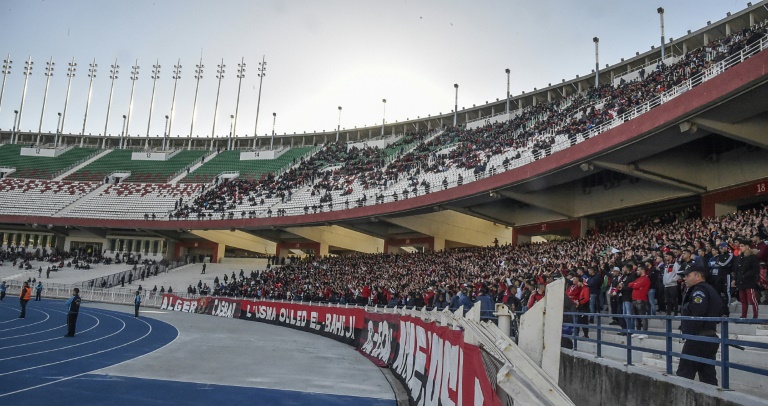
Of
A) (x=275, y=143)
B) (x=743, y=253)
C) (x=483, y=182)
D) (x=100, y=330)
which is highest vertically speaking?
(x=275, y=143)

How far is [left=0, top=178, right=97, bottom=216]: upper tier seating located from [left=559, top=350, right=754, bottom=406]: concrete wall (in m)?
59.4

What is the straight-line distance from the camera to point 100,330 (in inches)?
816

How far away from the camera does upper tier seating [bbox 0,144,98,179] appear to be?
2613 inches

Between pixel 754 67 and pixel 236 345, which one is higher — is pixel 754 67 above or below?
above

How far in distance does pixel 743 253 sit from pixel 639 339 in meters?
2.05

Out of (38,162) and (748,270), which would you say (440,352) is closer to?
(748,270)

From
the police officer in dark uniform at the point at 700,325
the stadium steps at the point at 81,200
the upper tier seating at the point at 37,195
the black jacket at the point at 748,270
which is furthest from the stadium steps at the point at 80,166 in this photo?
the police officer in dark uniform at the point at 700,325

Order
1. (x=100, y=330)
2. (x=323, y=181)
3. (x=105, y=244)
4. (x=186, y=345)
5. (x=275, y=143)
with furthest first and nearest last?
(x=275, y=143) → (x=105, y=244) → (x=323, y=181) → (x=100, y=330) → (x=186, y=345)

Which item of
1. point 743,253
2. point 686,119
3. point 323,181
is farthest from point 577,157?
point 323,181

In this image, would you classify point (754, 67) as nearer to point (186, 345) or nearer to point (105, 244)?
point (186, 345)

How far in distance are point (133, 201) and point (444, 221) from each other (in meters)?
36.2

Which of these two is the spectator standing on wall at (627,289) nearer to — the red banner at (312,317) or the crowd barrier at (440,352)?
the crowd barrier at (440,352)

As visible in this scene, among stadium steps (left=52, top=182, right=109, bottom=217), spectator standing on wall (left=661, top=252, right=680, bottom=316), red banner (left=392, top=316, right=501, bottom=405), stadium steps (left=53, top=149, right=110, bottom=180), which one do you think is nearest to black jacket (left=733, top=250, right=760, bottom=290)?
spectator standing on wall (left=661, top=252, right=680, bottom=316)

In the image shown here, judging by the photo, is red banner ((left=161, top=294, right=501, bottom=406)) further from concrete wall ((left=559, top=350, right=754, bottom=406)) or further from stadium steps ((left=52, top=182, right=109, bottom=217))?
stadium steps ((left=52, top=182, right=109, bottom=217))
